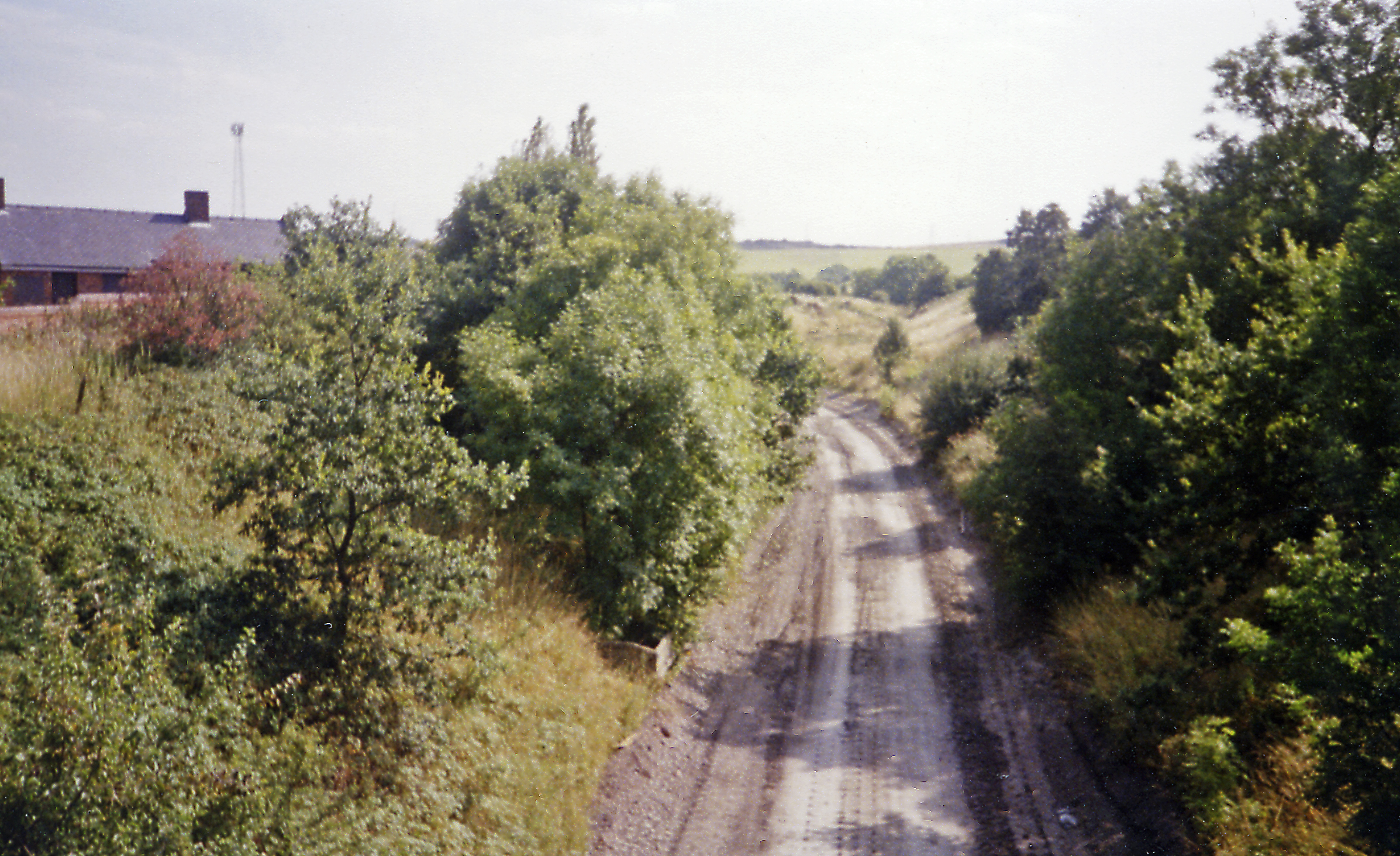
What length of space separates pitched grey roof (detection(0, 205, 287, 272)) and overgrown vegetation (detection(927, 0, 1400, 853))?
1074 inches

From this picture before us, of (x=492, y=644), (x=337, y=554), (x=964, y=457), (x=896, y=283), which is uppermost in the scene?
(x=896, y=283)

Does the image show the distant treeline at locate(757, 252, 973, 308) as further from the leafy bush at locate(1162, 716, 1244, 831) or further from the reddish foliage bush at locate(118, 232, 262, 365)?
the leafy bush at locate(1162, 716, 1244, 831)

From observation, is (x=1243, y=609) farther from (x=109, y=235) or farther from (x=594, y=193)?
(x=109, y=235)

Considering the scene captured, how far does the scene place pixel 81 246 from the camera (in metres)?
33.5

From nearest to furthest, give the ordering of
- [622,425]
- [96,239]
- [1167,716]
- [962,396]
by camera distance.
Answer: [1167,716]
[622,425]
[962,396]
[96,239]

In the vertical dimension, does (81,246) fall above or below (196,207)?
below

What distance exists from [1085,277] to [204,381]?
18185mm

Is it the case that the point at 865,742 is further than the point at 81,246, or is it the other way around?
the point at 81,246

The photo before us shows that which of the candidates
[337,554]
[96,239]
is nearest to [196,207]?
[96,239]

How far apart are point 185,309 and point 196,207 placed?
29.9m

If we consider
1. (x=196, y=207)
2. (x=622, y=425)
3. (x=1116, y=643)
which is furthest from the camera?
(x=196, y=207)

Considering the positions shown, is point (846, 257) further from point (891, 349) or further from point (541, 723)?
point (541, 723)

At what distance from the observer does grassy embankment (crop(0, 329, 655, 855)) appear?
360 inches

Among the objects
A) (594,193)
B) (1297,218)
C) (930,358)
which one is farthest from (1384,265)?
(930,358)
